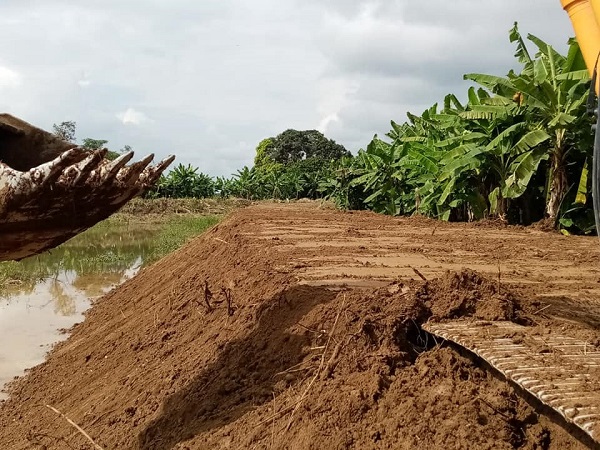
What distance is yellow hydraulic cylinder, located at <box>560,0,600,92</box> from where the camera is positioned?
2.88 m

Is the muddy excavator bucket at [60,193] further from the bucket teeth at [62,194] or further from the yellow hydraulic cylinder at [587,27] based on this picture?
the yellow hydraulic cylinder at [587,27]

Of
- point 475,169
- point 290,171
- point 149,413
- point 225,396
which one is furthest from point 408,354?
point 290,171

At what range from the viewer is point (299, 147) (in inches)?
2124

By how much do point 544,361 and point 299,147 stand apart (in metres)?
51.8

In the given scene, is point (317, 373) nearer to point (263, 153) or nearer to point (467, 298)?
point (467, 298)

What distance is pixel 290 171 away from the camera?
4059 centimetres

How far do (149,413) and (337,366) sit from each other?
1.40 metres

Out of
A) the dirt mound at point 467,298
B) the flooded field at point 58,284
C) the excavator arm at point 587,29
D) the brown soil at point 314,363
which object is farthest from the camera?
the flooded field at point 58,284

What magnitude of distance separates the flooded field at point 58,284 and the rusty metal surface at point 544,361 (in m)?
5.93

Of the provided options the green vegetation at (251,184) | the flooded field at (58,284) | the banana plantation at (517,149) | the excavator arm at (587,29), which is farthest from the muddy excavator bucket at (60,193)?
the green vegetation at (251,184)

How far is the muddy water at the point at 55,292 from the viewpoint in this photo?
29.4 feet

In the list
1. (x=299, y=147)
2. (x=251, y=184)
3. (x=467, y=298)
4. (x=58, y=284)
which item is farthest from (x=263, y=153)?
(x=467, y=298)

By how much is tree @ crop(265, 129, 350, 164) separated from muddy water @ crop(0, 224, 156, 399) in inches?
1277

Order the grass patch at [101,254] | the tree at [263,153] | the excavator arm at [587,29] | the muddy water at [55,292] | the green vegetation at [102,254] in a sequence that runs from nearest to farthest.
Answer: the excavator arm at [587,29], the muddy water at [55,292], the grass patch at [101,254], the green vegetation at [102,254], the tree at [263,153]
